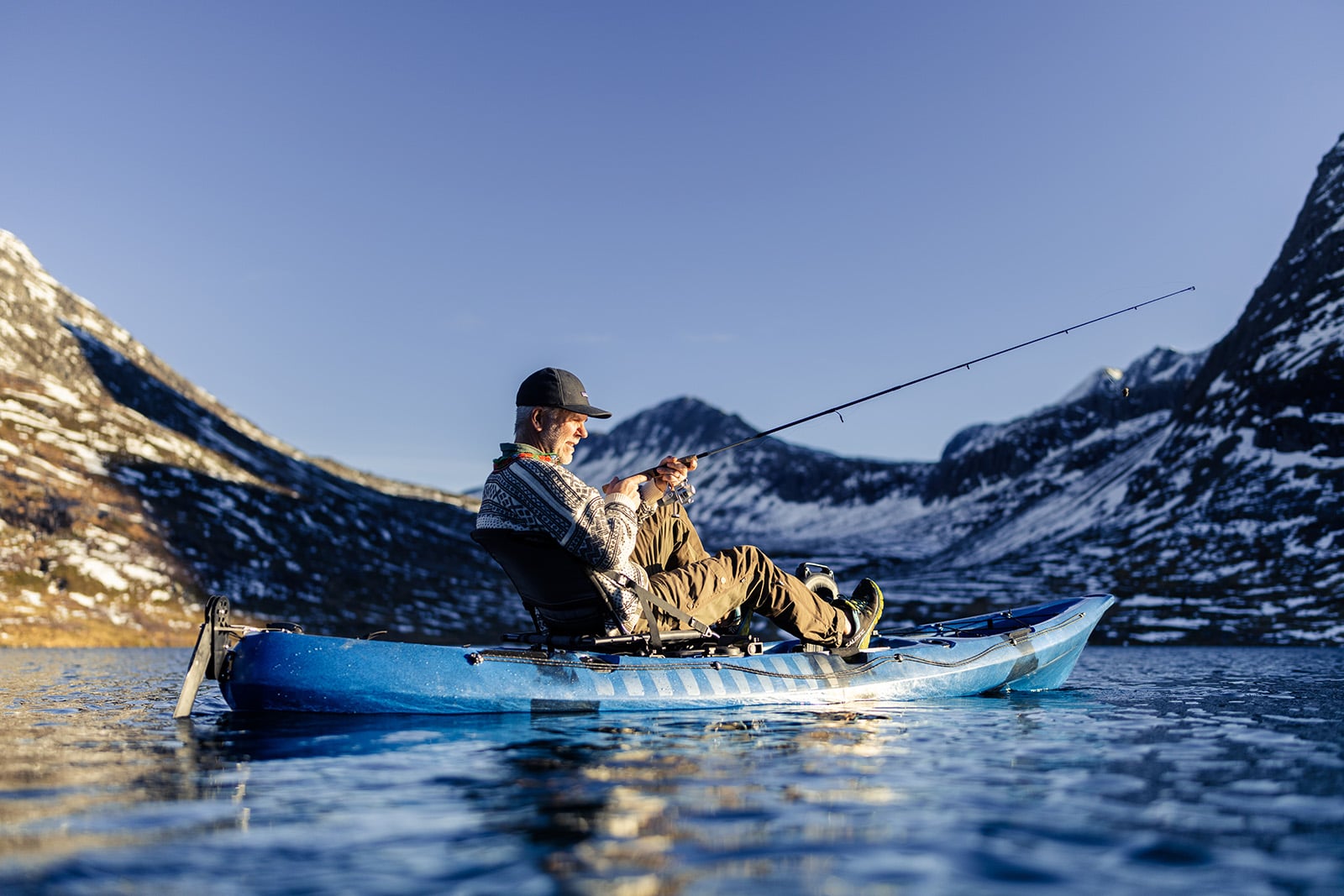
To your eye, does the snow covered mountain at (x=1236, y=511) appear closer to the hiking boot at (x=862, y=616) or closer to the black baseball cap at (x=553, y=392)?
the hiking boot at (x=862, y=616)

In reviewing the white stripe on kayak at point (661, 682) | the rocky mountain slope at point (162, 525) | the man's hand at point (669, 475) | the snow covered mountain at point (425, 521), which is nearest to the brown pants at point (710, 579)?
the man's hand at point (669, 475)

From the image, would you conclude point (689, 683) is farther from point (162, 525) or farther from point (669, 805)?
point (162, 525)

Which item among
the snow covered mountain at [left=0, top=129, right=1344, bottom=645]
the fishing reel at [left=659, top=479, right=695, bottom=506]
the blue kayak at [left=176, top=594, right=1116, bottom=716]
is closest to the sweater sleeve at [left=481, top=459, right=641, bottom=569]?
the fishing reel at [left=659, top=479, right=695, bottom=506]

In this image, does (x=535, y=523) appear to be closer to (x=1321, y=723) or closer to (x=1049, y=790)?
(x=1049, y=790)

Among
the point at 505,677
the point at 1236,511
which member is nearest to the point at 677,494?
the point at 505,677

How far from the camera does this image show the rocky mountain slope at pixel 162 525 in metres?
99.1

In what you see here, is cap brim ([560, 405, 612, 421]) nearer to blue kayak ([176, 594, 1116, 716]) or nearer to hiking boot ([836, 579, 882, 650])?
blue kayak ([176, 594, 1116, 716])

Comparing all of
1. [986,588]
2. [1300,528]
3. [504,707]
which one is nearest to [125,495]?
[986,588]

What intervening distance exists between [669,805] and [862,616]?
292 inches

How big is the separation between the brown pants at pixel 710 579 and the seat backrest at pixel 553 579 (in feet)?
2.17

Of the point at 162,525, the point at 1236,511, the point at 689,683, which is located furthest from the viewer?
the point at 1236,511

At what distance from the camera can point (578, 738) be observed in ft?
27.0

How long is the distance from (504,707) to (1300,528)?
118 metres

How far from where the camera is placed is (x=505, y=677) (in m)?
9.77
